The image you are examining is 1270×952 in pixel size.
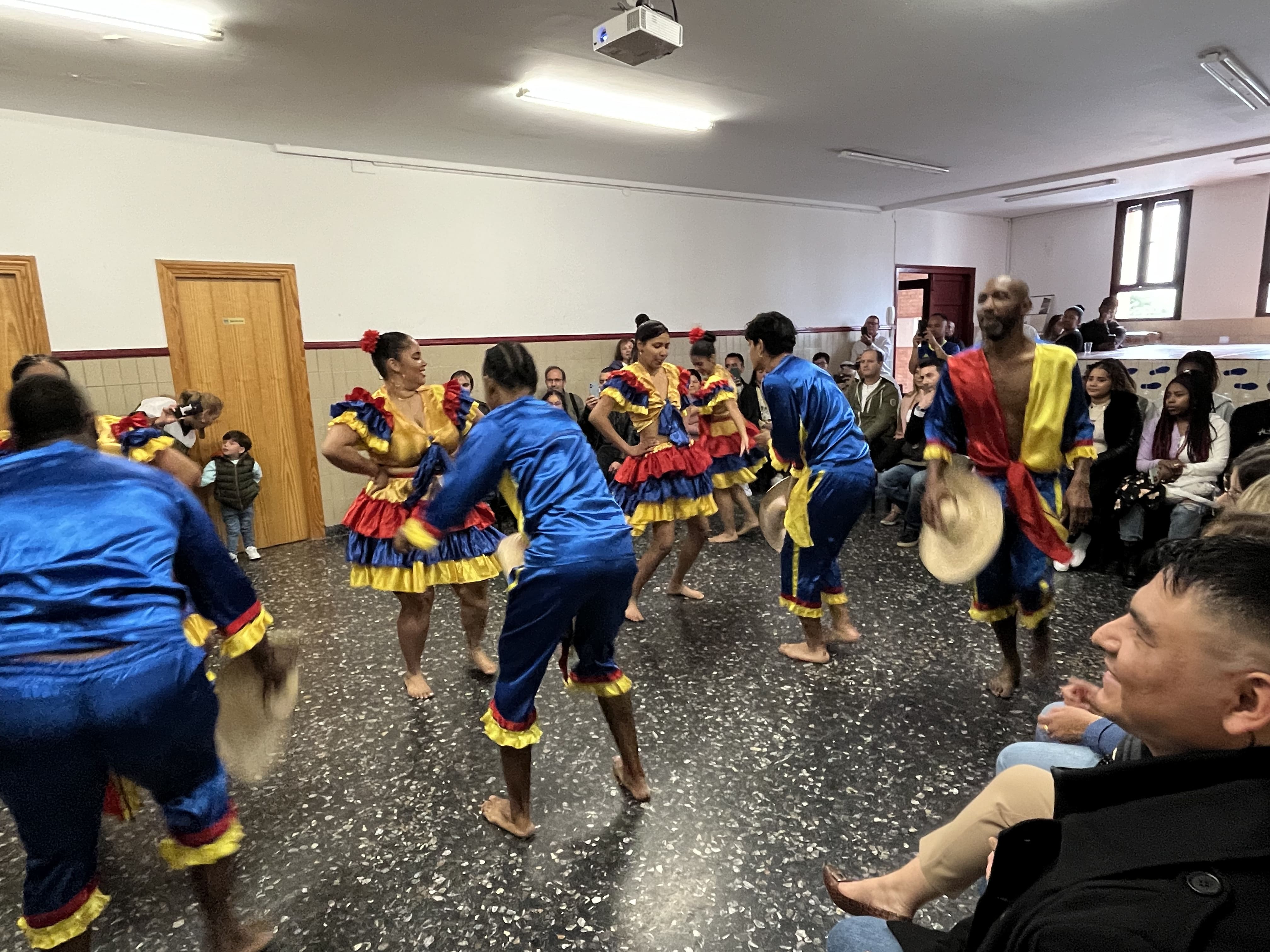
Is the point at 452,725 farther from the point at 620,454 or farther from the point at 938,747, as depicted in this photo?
the point at 620,454

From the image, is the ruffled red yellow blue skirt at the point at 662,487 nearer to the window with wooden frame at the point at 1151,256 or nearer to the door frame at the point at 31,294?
the door frame at the point at 31,294

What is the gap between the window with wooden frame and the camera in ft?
33.1

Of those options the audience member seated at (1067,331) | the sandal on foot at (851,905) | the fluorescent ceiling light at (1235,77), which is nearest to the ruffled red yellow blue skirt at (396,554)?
the sandal on foot at (851,905)

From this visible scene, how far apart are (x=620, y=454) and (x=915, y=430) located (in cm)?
241

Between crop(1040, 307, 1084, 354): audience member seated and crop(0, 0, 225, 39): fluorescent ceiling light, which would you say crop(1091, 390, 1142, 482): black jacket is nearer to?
crop(1040, 307, 1084, 354): audience member seated

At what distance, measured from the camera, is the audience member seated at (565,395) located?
6.60 metres

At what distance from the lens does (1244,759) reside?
2.48ft

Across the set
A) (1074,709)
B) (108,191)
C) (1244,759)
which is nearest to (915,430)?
(1074,709)

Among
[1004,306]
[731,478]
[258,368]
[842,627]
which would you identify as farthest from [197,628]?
[258,368]

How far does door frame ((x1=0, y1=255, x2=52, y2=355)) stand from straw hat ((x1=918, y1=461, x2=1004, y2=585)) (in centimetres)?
558

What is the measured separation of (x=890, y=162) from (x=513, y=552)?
6467mm

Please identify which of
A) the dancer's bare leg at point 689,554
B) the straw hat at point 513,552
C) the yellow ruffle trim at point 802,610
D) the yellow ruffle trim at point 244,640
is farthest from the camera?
the dancer's bare leg at point 689,554

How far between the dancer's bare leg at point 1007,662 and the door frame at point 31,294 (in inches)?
233

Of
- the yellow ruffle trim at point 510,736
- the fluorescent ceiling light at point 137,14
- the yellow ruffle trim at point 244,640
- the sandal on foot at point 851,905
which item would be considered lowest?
the sandal on foot at point 851,905
